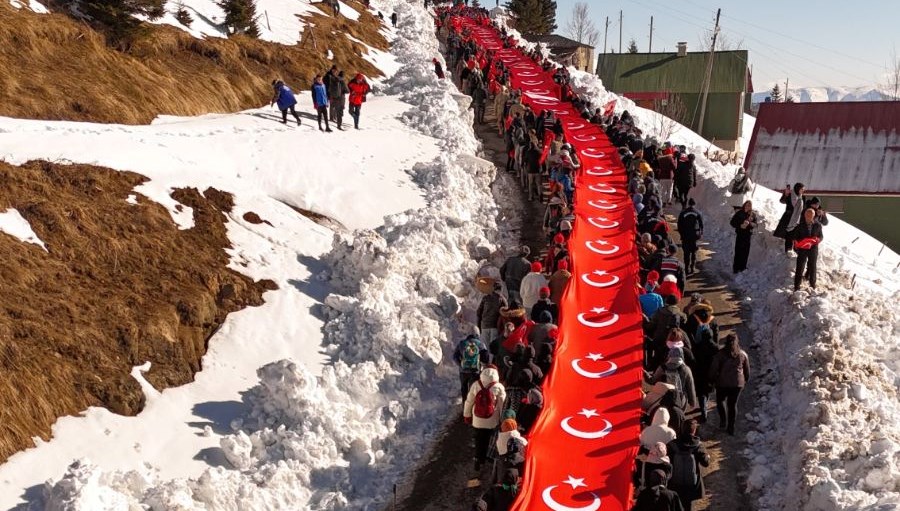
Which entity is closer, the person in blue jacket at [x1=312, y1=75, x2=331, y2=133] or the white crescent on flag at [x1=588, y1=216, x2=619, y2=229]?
the white crescent on flag at [x1=588, y1=216, x2=619, y2=229]

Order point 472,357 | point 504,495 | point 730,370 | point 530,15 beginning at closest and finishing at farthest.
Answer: point 504,495 < point 730,370 < point 472,357 < point 530,15

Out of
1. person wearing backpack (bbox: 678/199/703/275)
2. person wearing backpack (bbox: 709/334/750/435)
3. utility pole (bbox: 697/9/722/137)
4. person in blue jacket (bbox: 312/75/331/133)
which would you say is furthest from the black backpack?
utility pole (bbox: 697/9/722/137)

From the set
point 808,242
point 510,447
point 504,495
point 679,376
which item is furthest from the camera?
point 808,242

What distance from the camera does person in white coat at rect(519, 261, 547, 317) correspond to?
1515 centimetres

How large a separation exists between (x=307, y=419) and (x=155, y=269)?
4274 mm

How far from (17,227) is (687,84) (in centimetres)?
5831

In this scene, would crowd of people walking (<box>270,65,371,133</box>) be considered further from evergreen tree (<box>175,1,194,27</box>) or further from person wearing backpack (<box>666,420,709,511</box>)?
person wearing backpack (<box>666,420,709,511</box>)

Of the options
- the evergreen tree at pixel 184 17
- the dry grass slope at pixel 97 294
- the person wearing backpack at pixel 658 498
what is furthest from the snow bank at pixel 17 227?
the evergreen tree at pixel 184 17

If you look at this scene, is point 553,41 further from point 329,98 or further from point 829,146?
point 329,98

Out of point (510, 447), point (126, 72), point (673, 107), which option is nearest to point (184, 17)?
point (126, 72)

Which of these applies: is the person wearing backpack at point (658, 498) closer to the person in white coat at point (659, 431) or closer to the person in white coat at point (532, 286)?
the person in white coat at point (659, 431)

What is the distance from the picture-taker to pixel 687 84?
6475cm

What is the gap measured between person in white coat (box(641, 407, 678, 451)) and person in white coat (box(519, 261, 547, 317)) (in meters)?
4.70

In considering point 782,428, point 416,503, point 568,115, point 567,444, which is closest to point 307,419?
point 416,503
